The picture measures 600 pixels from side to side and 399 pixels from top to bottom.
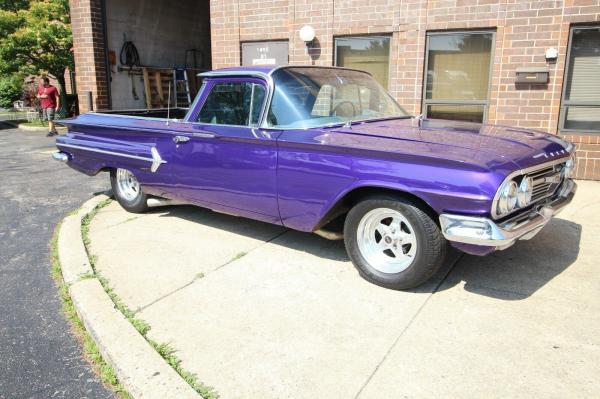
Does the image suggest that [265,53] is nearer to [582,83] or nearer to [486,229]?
[582,83]

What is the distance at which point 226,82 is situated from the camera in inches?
176

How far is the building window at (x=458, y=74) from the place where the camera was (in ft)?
25.6

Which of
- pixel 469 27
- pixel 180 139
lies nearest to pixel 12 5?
pixel 469 27

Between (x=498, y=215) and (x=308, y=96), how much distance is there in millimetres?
1849

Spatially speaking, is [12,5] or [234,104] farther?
[12,5]

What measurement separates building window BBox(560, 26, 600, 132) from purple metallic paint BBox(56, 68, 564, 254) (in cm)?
375

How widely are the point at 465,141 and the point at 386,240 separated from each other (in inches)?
35.5

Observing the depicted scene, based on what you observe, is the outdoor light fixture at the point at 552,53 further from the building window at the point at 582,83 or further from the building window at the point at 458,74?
the building window at the point at 458,74

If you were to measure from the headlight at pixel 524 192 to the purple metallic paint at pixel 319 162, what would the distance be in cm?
12

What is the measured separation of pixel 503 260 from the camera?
13.7 ft

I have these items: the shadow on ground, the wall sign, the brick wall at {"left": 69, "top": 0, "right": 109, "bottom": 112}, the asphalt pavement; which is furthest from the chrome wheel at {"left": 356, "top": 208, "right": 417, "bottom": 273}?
the brick wall at {"left": 69, "top": 0, "right": 109, "bottom": 112}

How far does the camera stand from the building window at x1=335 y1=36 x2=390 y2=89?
27.8ft

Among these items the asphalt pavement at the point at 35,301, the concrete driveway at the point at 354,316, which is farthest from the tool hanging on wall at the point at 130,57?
the concrete driveway at the point at 354,316

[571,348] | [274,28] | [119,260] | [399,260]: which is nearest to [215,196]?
[119,260]
